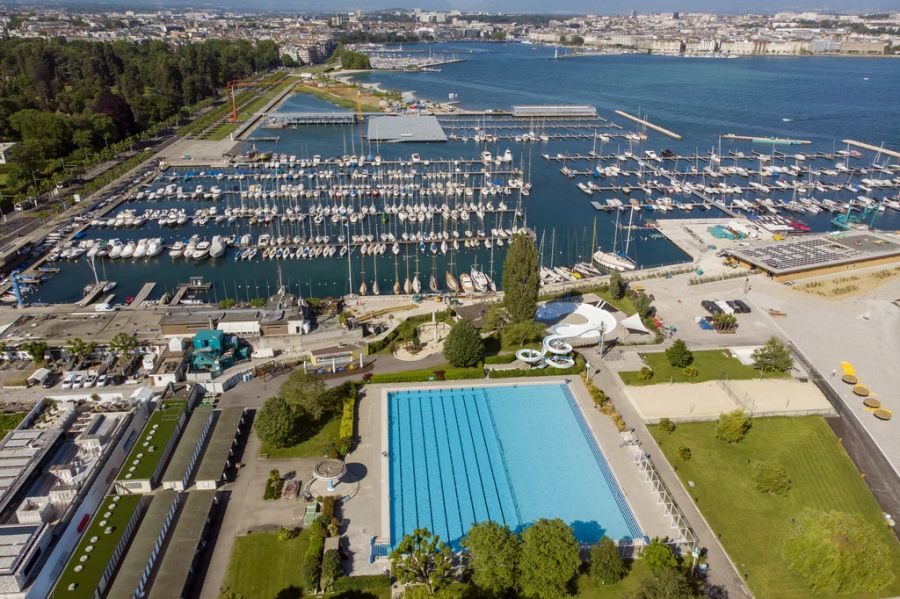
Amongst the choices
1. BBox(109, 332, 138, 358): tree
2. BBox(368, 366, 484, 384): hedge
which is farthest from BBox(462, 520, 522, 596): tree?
BBox(109, 332, 138, 358): tree

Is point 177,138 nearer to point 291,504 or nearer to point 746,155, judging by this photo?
point 291,504

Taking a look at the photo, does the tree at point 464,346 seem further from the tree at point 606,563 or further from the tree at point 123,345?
the tree at point 123,345

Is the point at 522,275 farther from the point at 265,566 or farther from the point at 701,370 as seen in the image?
the point at 265,566

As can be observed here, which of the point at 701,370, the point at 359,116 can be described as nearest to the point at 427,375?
the point at 701,370

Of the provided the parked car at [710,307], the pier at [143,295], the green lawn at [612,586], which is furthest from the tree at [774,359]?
the pier at [143,295]

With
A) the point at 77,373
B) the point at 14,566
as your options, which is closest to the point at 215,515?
the point at 14,566

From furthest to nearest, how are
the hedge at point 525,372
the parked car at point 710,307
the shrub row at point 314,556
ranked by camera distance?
the parked car at point 710,307 < the hedge at point 525,372 < the shrub row at point 314,556

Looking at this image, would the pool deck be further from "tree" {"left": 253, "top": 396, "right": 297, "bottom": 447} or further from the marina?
the marina
